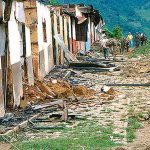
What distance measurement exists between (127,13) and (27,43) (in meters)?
82.2

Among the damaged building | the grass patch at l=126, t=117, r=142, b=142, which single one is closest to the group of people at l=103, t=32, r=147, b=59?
the damaged building

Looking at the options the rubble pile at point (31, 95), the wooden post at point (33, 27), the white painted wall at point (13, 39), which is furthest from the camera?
the wooden post at point (33, 27)

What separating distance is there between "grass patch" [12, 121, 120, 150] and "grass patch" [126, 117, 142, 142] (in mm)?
418

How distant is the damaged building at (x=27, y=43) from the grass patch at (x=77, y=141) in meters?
3.00

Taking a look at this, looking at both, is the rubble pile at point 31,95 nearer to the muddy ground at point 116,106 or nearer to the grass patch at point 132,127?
the muddy ground at point 116,106

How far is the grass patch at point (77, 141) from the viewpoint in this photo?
35.4ft

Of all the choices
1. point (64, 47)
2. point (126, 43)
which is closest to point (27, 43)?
point (64, 47)

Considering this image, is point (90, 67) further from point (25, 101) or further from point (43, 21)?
point (25, 101)

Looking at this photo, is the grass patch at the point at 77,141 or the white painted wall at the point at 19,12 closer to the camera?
the grass patch at the point at 77,141

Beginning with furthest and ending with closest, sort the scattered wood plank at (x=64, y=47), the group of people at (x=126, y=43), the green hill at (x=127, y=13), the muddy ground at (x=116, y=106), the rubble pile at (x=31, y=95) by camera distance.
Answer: the green hill at (x=127, y=13)
the group of people at (x=126, y=43)
the scattered wood plank at (x=64, y=47)
the rubble pile at (x=31, y=95)
the muddy ground at (x=116, y=106)

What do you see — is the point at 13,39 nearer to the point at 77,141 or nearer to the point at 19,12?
the point at 19,12

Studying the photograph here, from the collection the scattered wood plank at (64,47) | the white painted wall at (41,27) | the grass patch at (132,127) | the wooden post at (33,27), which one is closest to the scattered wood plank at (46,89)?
the wooden post at (33,27)

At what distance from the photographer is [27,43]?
20812mm

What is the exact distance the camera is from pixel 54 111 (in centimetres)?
1538
